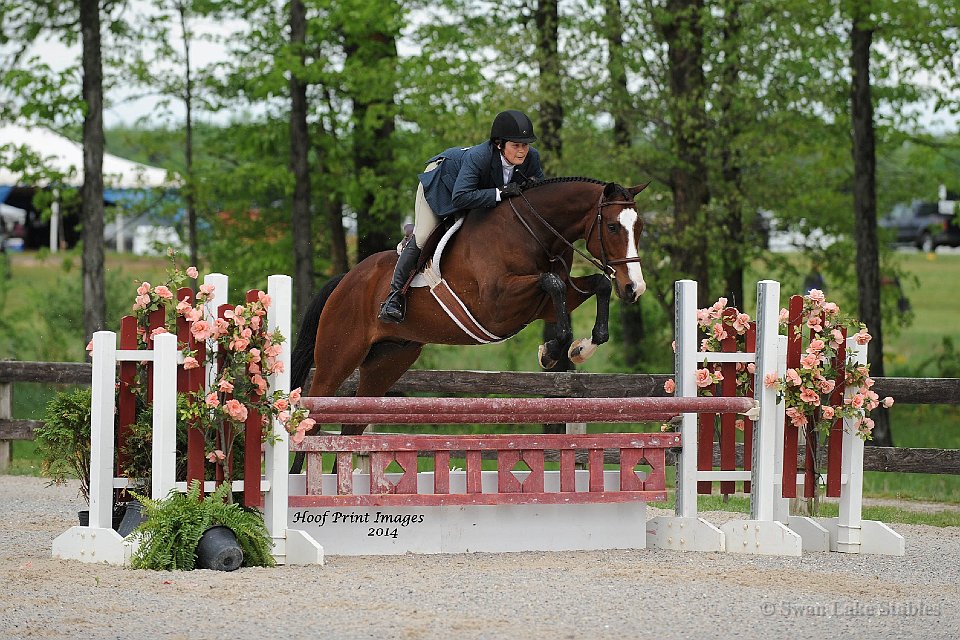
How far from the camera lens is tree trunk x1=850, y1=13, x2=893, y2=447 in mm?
12992

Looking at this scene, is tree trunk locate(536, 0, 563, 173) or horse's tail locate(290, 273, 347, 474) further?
tree trunk locate(536, 0, 563, 173)

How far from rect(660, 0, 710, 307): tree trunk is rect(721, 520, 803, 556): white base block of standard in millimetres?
7550

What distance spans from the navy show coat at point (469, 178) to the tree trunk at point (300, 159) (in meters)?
8.19

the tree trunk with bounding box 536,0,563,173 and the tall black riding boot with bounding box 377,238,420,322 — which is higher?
the tree trunk with bounding box 536,0,563,173

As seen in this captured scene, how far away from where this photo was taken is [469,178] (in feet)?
19.4

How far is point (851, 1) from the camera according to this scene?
12391mm

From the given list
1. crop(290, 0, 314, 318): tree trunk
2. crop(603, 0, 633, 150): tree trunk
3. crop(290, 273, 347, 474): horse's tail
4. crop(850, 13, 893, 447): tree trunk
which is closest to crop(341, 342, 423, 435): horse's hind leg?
crop(290, 273, 347, 474): horse's tail

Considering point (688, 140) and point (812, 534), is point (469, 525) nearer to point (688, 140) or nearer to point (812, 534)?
point (812, 534)

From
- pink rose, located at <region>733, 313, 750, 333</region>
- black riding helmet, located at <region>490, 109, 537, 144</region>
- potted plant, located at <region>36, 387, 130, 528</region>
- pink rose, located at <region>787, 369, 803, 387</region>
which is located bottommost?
potted plant, located at <region>36, 387, 130, 528</region>

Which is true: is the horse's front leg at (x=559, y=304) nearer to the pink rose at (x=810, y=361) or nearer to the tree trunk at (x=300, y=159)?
the pink rose at (x=810, y=361)

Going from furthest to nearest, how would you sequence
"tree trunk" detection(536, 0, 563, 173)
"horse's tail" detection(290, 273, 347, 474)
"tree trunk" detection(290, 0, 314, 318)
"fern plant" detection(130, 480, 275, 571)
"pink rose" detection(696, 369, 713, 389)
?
"tree trunk" detection(290, 0, 314, 318) → "tree trunk" detection(536, 0, 563, 173) → "horse's tail" detection(290, 273, 347, 474) → "pink rose" detection(696, 369, 713, 389) → "fern plant" detection(130, 480, 275, 571)

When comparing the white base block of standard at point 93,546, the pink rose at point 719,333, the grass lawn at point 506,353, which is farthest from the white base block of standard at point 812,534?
the grass lawn at point 506,353

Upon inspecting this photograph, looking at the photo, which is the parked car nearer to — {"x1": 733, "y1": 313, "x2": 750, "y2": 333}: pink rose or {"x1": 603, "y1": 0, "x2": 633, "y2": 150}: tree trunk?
{"x1": 603, "y1": 0, "x2": 633, "y2": 150}: tree trunk

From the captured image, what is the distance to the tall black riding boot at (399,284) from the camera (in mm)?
6180
